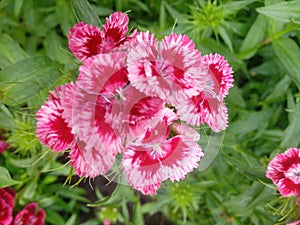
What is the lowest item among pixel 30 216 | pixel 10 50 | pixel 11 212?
pixel 30 216

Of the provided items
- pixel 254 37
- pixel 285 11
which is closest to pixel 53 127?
pixel 285 11

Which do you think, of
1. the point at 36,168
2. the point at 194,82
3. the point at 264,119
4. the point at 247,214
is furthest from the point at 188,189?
the point at 194,82

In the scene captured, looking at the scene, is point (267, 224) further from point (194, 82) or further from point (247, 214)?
point (194, 82)

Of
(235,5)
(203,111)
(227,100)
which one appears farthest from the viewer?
(227,100)

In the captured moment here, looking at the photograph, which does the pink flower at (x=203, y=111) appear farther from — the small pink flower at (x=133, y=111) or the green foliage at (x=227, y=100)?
the green foliage at (x=227, y=100)

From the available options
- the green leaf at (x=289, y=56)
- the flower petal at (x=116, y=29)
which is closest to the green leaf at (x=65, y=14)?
the flower petal at (x=116, y=29)

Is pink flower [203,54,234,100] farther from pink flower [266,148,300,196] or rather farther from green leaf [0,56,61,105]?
green leaf [0,56,61,105]

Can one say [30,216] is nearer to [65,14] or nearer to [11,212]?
[11,212]
